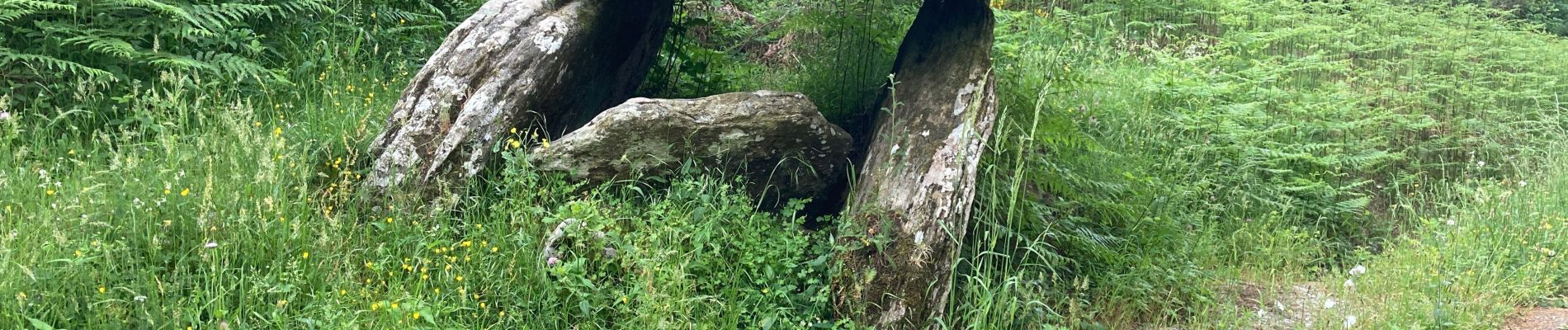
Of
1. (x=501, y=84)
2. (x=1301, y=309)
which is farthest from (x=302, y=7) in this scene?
(x=1301, y=309)

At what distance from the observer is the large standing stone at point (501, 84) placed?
4.53 meters

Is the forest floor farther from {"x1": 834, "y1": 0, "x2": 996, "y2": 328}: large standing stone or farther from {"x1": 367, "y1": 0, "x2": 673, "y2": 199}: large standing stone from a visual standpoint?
{"x1": 367, "y1": 0, "x2": 673, "y2": 199}: large standing stone

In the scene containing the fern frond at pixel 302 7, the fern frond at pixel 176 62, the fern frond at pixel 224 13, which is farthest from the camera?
the fern frond at pixel 302 7

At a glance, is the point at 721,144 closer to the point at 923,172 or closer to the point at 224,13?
the point at 923,172

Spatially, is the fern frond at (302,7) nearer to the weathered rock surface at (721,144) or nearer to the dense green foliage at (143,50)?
the dense green foliage at (143,50)

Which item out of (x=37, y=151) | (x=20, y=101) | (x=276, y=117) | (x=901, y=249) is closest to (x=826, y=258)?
(x=901, y=249)

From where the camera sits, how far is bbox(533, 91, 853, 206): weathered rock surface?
4.46m

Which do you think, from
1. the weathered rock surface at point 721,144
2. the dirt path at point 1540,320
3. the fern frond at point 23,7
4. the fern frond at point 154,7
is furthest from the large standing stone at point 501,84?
the dirt path at point 1540,320

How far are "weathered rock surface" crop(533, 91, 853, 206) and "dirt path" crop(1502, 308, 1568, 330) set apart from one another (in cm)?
342

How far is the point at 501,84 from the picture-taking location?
4.73m

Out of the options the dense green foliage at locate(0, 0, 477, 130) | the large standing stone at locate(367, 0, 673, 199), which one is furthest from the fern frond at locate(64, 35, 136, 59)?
the large standing stone at locate(367, 0, 673, 199)

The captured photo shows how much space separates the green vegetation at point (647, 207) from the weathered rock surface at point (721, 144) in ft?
0.38

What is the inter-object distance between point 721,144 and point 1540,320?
4187 mm

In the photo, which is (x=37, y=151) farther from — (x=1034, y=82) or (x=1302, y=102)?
(x=1302, y=102)
